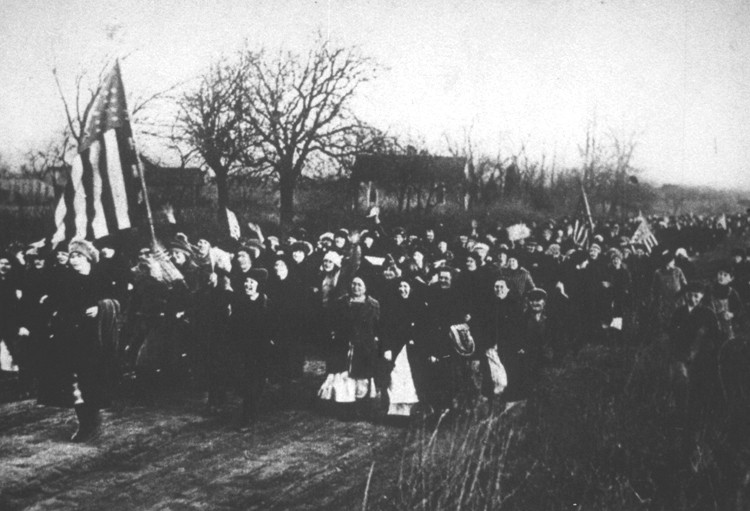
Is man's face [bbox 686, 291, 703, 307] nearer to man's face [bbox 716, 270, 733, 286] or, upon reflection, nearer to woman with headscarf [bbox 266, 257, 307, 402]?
man's face [bbox 716, 270, 733, 286]

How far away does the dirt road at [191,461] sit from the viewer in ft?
12.9

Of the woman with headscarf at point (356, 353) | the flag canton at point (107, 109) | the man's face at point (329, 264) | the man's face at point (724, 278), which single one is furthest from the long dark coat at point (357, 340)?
the man's face at point (724, 278)

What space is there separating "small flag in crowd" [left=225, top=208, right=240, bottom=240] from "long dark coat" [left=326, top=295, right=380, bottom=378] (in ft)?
7.57

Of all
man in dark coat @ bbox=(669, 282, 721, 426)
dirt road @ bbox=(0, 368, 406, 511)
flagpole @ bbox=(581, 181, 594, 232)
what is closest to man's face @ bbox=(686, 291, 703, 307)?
man in dark coat @ bbox=(669, 282, 721, 426)

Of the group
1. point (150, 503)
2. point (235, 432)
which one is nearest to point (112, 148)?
point (235, 432)

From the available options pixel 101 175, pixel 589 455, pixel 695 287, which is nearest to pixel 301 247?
pixel 101 175

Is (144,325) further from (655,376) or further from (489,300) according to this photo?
(655,376)

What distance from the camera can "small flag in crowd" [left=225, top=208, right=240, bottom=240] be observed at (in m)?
7.11

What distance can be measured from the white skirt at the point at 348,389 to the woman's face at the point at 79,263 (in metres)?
2.49

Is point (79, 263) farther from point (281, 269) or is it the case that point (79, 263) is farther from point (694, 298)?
point (694, 298)

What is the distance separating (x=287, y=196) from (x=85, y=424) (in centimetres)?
348

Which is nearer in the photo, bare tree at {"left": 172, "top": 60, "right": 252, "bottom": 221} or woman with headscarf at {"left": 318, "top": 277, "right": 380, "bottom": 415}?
woman with headscarf at {"left": 318, "top": 277, "right": 380, "bottom": 415}

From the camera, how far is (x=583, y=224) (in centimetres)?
787

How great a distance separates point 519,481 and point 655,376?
1.86 m
